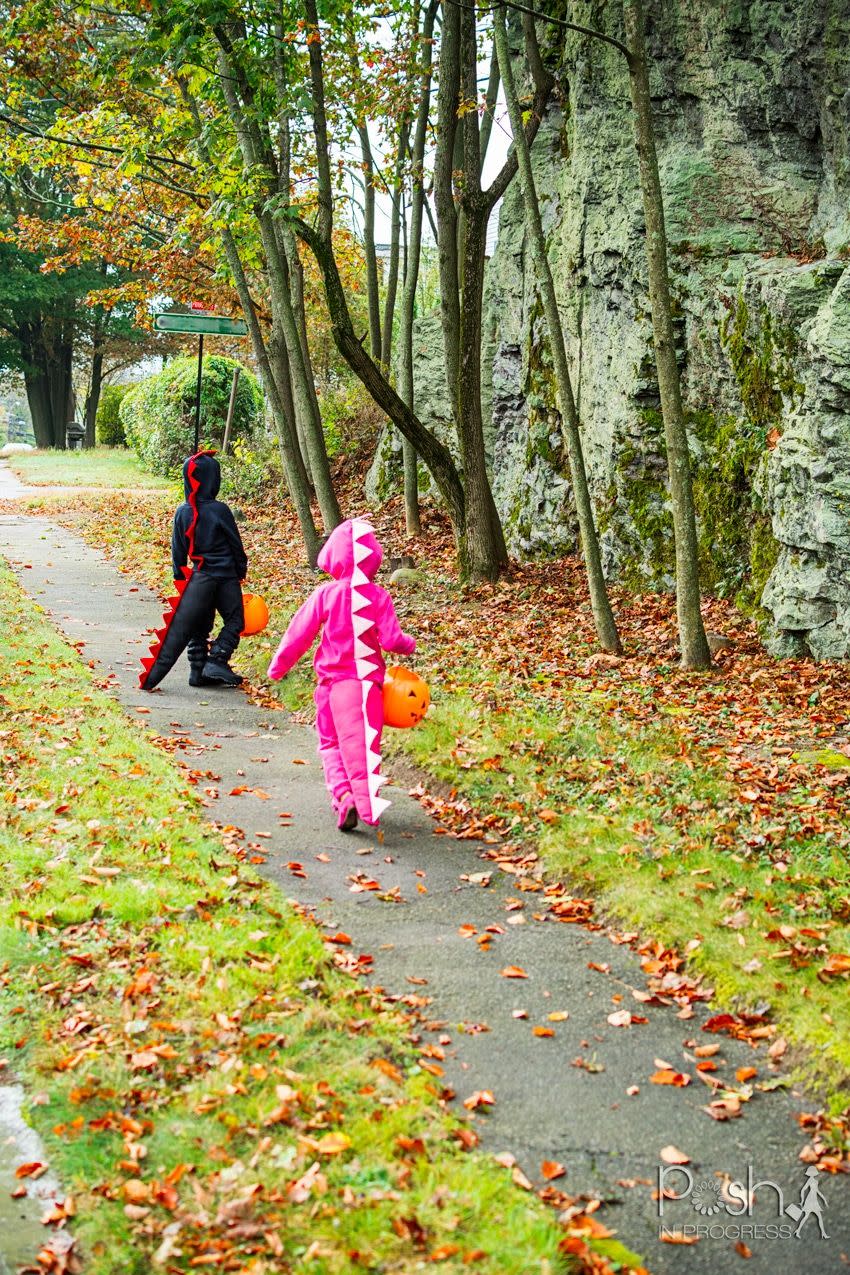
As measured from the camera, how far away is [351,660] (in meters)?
7.43

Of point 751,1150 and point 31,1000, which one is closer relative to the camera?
point 751,1150

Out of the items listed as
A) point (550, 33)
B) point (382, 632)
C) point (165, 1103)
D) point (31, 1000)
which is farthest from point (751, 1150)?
point (550, 33)

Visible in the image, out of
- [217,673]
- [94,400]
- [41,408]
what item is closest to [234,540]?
[217,673]

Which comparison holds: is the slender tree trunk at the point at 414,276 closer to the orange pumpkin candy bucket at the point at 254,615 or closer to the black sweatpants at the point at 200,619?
the orange pumpkin candy bucket at the point at 254,615

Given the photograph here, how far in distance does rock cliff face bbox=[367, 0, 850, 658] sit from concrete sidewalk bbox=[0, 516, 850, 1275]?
572 cm

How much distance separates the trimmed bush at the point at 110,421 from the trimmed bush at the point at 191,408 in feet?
53.1

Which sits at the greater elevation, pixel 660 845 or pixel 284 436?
pixel 284 436

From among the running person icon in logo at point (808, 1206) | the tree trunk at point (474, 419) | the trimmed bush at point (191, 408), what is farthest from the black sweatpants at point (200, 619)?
the trimmed bush at point (191, 408)

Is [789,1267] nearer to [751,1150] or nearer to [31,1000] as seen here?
[751,1150]

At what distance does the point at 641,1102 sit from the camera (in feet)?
15.0

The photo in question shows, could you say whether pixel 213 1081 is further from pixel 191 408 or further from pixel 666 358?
pixel 191 408

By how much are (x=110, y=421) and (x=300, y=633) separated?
41.8 meters

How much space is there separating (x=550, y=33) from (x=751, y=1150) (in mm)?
16410

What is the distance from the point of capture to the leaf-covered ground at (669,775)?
18.5ft
